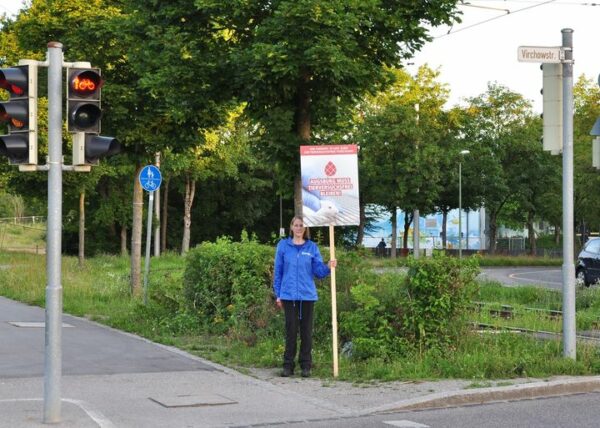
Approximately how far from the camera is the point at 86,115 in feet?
23.3

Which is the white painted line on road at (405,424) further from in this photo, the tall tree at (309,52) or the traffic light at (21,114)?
the tall tree at (309,52)

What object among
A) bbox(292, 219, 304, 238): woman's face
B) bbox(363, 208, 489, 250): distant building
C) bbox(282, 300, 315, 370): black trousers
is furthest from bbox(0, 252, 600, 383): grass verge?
bbox(363, 208, 489, 250): distant building

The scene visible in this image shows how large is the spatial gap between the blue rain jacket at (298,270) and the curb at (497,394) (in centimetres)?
211

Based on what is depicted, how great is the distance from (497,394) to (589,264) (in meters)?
16.8

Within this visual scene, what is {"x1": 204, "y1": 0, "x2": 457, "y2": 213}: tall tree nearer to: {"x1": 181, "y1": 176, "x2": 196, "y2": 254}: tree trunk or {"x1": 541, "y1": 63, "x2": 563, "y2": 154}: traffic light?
{"x1": 541, "y1": 63, "x2": 563, "y2": 154}: traffic light

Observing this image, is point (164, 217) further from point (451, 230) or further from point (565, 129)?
point (565, 129)

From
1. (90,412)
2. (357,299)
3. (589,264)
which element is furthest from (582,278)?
(90,412)

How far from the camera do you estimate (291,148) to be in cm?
1214

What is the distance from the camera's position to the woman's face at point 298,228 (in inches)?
389

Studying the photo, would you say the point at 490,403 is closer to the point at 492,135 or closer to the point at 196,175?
the point at 196,175

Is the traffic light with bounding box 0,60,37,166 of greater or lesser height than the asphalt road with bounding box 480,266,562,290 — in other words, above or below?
above

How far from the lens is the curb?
8.08 m

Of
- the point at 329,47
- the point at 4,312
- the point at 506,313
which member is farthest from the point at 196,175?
the point at 329,47

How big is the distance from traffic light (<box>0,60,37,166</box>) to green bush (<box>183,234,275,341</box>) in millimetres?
5634
